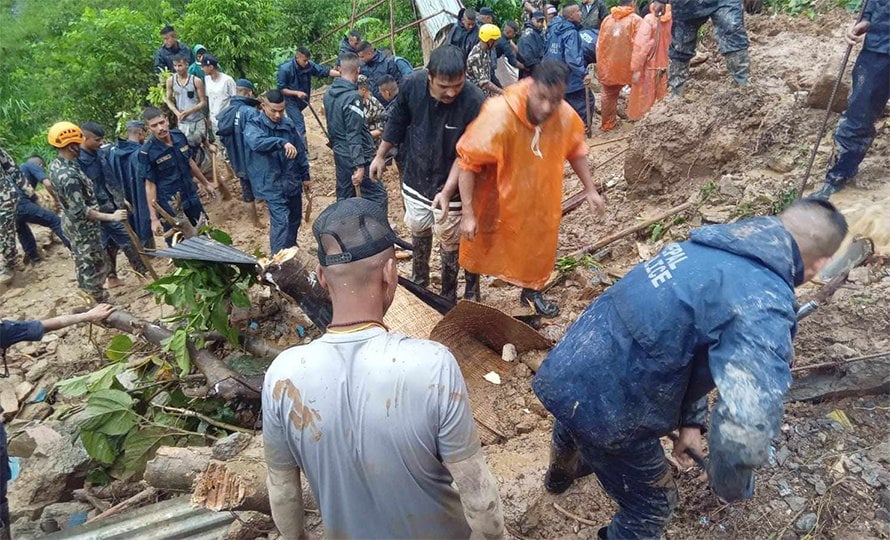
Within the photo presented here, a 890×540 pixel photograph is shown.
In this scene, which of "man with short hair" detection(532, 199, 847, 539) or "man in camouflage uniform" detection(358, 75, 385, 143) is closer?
"man with short hair" detection(532, 199, 847, 539)

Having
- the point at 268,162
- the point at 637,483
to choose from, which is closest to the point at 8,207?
the point at 268,162

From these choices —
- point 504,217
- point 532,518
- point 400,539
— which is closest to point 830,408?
point 532,518

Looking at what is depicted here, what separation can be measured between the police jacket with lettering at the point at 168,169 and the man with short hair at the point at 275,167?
0.81 metres

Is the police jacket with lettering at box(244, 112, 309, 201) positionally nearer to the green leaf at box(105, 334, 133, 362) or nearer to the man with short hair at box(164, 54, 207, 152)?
the green leaf at box(105, 334, 133, 362)

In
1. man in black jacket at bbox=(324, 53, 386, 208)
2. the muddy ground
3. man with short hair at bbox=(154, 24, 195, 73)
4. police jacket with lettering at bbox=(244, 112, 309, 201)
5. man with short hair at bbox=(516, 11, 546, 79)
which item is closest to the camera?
the muddy ground

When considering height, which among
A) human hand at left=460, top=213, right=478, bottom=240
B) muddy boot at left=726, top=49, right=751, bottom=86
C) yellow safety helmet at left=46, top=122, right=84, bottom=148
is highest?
yellow safety helmet at left=46, top=122, right=84, bottom=148

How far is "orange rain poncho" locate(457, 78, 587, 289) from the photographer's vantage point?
365 centimetres

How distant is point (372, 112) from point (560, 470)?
18.8ft

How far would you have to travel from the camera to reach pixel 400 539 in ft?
6.00

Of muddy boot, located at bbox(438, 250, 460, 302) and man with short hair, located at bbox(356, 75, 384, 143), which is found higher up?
man with short hair, located at bbox(356, 75, 384, 143)

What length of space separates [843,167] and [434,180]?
3097mm

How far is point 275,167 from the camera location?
615 cm

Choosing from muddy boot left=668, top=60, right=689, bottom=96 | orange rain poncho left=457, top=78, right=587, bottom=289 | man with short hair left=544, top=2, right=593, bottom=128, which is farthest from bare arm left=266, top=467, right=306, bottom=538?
man with short hair left=544, top=2, right=593, bottom=128

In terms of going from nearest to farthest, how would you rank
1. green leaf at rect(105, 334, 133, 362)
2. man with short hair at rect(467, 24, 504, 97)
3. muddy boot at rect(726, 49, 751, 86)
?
green leaf at rect(105, 334, 133, 362)
muddy boot at rect(726, 49, 751, 86)
man with short hair at rect(467, 24, 504, 97)
